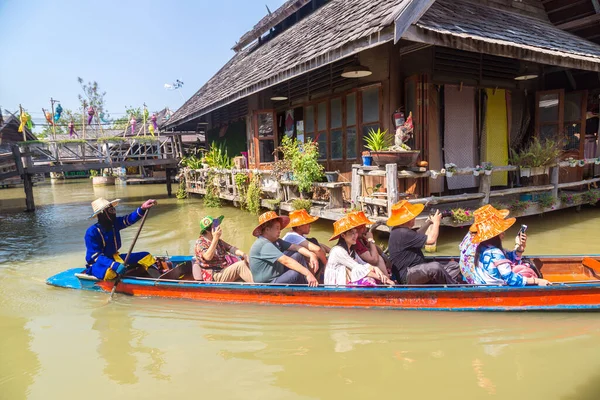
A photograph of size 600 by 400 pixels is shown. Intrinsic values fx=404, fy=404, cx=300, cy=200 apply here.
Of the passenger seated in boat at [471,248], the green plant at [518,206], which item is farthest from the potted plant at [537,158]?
the passenger seated in boat at [471,248]

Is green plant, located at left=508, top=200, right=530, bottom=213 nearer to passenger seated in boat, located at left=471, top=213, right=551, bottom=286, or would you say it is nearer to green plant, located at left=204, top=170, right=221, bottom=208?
passenger seated in boat, located at left=471, top=213, right=551, bottom=286

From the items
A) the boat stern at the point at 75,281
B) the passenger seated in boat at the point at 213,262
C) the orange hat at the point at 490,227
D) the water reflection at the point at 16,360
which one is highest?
the orange hat at the point at 490,227

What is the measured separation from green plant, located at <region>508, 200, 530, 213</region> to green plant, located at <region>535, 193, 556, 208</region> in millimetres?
492

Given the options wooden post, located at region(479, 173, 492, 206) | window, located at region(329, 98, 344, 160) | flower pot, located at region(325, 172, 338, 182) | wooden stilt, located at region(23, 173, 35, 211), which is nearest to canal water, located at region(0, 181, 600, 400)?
wooden post, located at region(479, 173, 492, 206)

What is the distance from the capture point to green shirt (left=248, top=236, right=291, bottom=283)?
4785 mm

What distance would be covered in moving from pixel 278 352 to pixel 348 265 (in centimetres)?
125

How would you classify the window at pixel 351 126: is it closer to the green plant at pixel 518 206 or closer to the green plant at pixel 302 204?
the green plant at pixel 302 204

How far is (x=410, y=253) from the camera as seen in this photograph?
15.0 feet

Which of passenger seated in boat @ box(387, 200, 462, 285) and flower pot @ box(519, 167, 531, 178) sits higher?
flower pot @ box(519, 167, 531, 178)

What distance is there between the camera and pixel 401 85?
809 cm

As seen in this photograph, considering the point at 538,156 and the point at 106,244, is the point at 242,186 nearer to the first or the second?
the point at 106,244

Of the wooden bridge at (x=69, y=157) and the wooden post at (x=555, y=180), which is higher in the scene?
the wooden bridge at (x=69, y=157)

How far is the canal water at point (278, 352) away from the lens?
10.9 feet

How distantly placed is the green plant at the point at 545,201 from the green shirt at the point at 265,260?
242 inches
